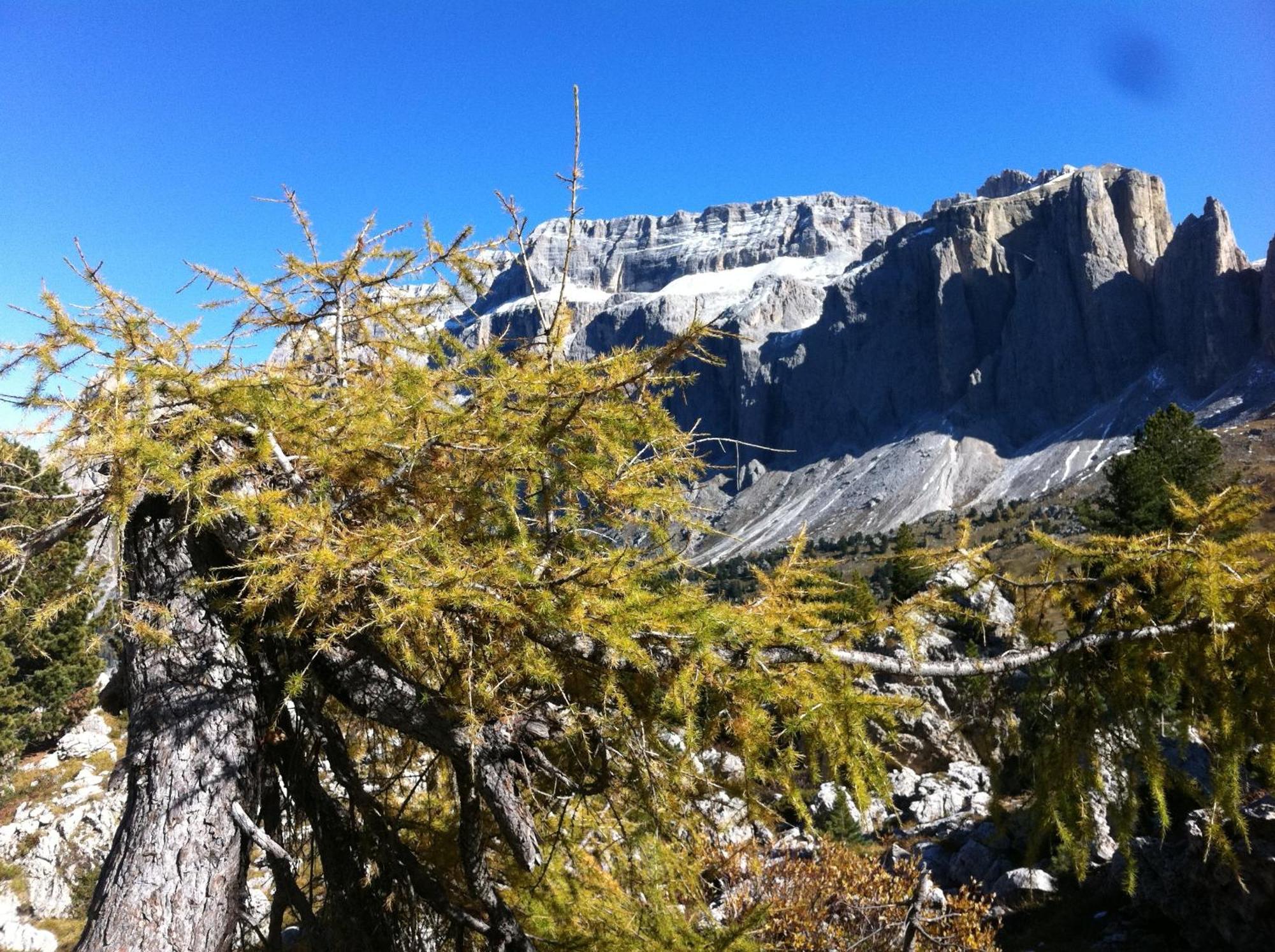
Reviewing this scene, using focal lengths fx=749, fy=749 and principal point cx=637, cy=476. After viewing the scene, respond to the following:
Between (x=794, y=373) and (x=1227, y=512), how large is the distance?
149m

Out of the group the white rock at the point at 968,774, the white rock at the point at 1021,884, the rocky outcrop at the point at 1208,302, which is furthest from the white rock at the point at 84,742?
the rocky outcrop at the point at 1208,302

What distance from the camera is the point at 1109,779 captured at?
341 centimetres

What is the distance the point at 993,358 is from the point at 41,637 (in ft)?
451

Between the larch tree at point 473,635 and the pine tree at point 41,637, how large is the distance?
0.17 metres

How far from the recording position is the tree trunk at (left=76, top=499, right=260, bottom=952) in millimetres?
2492

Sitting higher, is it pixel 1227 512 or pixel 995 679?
pixel 1227 512

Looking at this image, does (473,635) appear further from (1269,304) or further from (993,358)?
(993,358)

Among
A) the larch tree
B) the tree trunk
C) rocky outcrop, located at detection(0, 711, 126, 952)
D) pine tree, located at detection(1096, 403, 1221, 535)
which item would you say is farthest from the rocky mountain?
the tree trunk

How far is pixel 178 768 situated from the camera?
8.63ft

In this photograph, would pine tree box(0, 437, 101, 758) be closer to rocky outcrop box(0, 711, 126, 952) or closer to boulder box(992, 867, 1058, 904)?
rocky outcrop box(0, 711, 126, 952)

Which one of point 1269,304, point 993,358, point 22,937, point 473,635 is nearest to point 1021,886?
point 473,635

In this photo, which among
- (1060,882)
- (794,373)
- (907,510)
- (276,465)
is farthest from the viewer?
(794,373)

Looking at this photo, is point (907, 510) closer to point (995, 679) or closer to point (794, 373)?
point (794, 373)

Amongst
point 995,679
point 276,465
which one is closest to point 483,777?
point 276,465
